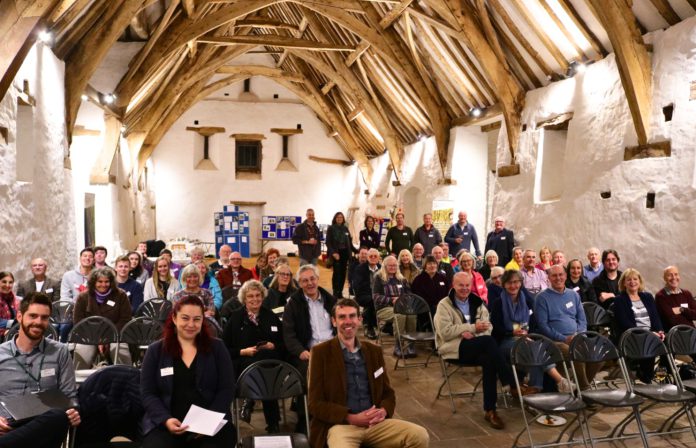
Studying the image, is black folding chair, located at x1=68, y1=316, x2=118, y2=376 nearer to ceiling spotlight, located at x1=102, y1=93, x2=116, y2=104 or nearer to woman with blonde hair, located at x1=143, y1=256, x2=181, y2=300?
woman with blonde hair, located at x1=143, y1=256, x2=181, y2=300

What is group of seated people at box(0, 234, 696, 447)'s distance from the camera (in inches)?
121

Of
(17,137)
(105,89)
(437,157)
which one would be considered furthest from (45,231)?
(437,157)

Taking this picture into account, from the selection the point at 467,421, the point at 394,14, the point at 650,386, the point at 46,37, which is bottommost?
the point at 467,421

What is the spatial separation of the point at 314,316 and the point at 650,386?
243 cm

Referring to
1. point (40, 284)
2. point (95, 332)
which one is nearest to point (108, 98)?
point (40, 284)

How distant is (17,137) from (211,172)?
40.8 ft

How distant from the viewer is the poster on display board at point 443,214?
12.1 m

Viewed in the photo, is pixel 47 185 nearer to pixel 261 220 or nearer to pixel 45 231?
pixel 45 231

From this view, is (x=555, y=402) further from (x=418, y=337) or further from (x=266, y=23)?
(x=266, y=23)

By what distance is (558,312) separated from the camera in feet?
16.4

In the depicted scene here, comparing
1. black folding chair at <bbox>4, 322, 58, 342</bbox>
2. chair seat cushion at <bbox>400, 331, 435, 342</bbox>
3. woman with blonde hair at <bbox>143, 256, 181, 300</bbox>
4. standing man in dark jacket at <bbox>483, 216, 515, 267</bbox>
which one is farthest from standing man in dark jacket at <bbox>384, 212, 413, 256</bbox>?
black folding chair at <bbox>4, 322, 58, 342</bbox>

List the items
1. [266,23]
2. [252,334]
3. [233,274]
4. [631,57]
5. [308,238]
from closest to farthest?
[252,334] < [631,57] < [233,274] < [308,238] < [266,23]

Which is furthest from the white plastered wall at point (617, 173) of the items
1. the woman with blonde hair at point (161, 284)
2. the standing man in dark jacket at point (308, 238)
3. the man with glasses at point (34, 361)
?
the man with glasses at point (34, 361)

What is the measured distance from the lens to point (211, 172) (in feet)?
62.8
